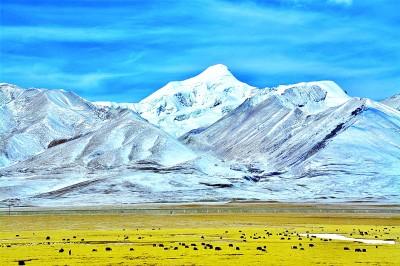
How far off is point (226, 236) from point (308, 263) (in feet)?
102

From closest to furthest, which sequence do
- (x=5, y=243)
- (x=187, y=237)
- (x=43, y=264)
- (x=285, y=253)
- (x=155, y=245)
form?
(x=43, y=264)
(x=285, y=253)
(x=155, y=245)
(x=5, y=243)
(x=187, y=237)

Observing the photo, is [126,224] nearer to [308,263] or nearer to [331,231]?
[331,231]

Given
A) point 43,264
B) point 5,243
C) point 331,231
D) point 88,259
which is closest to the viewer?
point 43,264

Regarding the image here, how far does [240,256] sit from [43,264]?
13603 mm

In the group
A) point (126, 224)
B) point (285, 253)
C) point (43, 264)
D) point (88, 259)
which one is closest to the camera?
point (43, 264)

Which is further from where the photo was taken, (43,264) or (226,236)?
(226,236)

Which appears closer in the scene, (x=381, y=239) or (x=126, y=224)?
(x=381, y=239)

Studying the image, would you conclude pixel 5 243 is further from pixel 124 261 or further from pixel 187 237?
pixel 124 261

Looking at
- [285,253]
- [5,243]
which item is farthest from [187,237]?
[285,253]

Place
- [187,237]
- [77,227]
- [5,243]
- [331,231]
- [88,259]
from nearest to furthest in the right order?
1. [88,259]
2. [5,243]
3. [187,237]
4. [331,231]
5. [77,227]

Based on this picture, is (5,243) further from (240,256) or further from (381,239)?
(381,239)

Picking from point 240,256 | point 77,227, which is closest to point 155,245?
point 240,256

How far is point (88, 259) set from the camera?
2067 inches

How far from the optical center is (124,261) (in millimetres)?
50500
